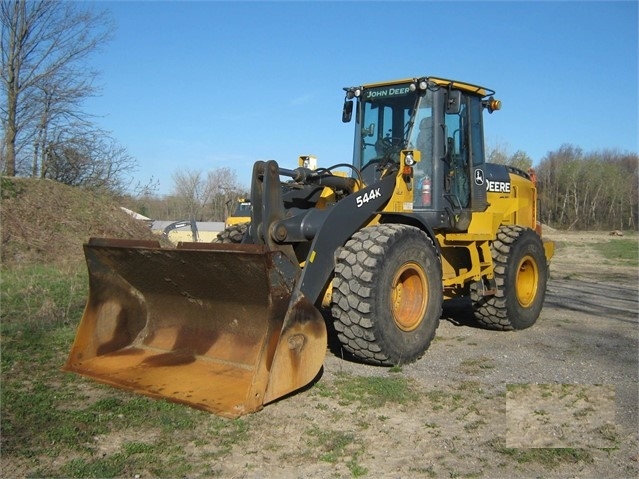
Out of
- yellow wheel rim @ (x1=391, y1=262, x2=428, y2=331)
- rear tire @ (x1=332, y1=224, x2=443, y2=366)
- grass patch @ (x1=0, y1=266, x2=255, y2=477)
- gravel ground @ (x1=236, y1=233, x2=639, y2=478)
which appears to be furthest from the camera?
yellow wheel rim @ (x1=391, y1=262, x2=428, y2=331)

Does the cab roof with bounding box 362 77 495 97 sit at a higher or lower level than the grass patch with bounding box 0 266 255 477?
higher

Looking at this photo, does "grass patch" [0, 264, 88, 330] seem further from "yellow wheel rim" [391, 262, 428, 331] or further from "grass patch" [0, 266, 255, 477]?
"yellow wheel rim" [391, 262, 428, 331]

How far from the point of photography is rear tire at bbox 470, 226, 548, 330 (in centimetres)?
770

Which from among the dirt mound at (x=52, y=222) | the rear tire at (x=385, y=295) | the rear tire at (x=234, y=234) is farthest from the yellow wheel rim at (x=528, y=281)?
the dirt mound at (x=52, y=222)

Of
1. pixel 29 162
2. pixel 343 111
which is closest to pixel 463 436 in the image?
pixel 343 111

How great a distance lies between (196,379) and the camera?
16.4 ft

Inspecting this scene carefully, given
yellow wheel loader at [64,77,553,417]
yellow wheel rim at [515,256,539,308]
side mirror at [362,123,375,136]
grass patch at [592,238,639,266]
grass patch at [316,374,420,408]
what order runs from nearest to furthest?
yellow wheel loader at [64,77,553,417] < grass patch at [316,374,420,408] < side mirror at [362,123,375,136] < yellow wheel rim at [515,256,539,308] < grass patch at [592,238,639,266]

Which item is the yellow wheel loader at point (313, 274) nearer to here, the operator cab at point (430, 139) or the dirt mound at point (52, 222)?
the operator cab at point (430, 139)

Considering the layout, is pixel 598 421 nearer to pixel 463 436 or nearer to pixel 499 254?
pixel 463 436

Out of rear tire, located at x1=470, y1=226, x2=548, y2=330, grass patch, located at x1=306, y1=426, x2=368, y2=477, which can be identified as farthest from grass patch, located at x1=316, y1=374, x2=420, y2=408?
Answer: rear tire, located at x1=470, y1=226, x2=548, y2=330

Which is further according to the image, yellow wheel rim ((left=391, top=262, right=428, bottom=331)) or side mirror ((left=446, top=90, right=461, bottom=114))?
side mirror ((left=446, top=90, right=461, bottom=114))

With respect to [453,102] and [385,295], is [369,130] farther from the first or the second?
[385,295]

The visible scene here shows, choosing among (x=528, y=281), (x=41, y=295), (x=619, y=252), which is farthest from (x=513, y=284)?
(x=619, y=252)

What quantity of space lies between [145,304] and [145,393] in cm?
134
